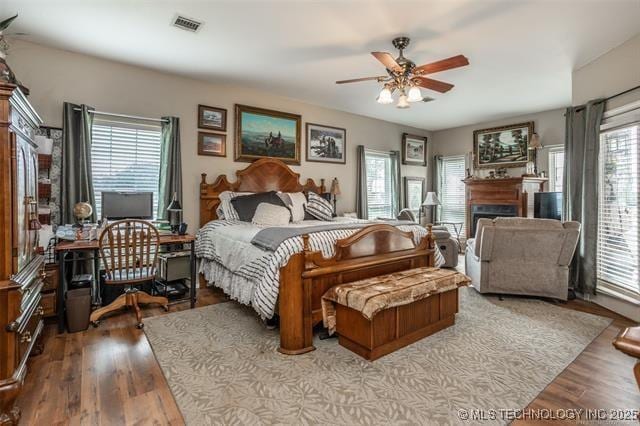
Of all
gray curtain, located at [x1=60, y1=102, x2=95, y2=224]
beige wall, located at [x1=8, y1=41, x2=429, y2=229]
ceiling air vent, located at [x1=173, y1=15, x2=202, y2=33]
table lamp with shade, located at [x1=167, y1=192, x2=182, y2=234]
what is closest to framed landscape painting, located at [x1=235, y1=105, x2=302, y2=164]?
beige wall, located at [x1=8, y1=41, x2=429, y2=229]

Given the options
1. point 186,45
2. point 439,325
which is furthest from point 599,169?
point 186,45

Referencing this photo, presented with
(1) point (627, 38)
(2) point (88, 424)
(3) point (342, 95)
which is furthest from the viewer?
(3) point (342, 95)

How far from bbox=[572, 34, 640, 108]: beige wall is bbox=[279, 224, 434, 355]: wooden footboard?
2745mm

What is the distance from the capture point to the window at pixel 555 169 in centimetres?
580

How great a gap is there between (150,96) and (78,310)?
258cm

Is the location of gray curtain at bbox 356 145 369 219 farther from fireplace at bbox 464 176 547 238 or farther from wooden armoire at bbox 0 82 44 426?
wooden armoire at bbox 0 82 44 426

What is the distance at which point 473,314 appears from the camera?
129 inches

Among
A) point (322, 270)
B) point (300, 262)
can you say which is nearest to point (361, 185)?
point (322, 270)

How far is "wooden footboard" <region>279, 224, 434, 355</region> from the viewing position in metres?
2.46

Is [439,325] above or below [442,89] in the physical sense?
below

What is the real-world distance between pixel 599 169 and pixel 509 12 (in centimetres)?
221

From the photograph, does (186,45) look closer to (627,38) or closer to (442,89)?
(442,89)

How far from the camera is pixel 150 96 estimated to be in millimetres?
4023

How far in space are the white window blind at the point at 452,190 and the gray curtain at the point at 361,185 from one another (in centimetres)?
240
